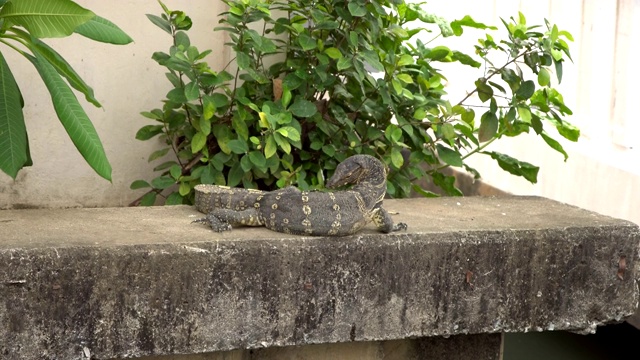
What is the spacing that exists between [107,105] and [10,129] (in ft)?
3.75

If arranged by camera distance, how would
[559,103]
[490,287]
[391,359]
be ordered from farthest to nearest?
1. [559,103]
2. [391,359]
3. [490,287]

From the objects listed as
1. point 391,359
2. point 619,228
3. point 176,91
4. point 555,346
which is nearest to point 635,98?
point 619,228

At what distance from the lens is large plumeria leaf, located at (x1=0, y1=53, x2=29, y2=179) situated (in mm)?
3688

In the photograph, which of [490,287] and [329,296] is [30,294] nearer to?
[329,296]

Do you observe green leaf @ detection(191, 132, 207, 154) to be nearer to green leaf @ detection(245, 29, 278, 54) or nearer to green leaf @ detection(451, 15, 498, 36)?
green leaf @ detection(245, 29, 278, 54)

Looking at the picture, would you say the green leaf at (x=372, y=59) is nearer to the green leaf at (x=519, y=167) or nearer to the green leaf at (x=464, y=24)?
the green leaf at (x=464, y=24)

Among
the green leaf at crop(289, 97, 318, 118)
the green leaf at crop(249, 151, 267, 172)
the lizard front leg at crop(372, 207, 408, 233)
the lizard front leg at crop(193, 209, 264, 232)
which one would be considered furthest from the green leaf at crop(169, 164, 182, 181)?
the lizard front leg at crop(372, 207, 408, 233)

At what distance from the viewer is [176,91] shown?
177 inches

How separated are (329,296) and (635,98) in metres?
2.18

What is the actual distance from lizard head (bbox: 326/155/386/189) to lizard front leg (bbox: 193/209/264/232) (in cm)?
32

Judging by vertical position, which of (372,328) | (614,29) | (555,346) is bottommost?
(555,346)

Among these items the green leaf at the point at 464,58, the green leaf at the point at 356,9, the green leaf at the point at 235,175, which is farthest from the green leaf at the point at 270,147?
the green leaf at the point at 464,58

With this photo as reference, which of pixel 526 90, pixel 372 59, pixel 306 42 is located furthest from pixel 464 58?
pixel 306 42

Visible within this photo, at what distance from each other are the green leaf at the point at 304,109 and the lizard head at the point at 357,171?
2.28 ft
